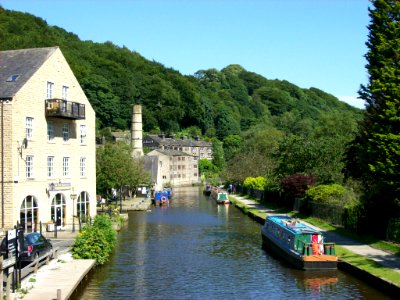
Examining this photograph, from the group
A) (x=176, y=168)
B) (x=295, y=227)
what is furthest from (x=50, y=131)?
(x=176, y=168)

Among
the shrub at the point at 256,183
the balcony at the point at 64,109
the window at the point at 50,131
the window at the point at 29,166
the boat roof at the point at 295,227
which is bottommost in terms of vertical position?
the boat roof at the point at 295,227

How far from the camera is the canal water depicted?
72.0ft

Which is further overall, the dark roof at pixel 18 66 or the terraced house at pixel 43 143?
the dark roof at pixel 18 66

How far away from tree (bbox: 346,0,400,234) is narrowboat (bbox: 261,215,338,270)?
14.9ft

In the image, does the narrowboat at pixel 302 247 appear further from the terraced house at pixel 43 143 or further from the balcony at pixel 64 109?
the balcony at pixel 64 109

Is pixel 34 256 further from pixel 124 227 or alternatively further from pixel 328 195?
pixel 328 195

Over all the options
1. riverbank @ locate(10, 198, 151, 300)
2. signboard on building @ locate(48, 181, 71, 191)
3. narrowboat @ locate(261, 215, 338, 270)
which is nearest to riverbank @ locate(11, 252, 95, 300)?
riverbank @ locate(10, 198, 151, 300)

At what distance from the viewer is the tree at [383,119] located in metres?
28.0

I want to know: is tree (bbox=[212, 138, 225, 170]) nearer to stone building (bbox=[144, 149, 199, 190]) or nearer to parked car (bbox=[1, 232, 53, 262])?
stone building (bbox=[144, 149, 199, 190])

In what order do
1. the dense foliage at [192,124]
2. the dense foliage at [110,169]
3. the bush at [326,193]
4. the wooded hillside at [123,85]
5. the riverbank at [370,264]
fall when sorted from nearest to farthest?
the riverbank at [370,264] → the bush at [326,193] → the dense foliage at [192,124] → the dense foliage at [110,169] → the wooded hillside at [123,85]

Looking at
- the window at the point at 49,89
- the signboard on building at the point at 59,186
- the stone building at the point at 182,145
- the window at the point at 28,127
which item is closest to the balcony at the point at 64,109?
the window at the point at 49,89

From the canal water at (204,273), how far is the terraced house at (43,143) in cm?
514

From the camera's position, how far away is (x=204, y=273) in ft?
85.5

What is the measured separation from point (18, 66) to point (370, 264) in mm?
26217
